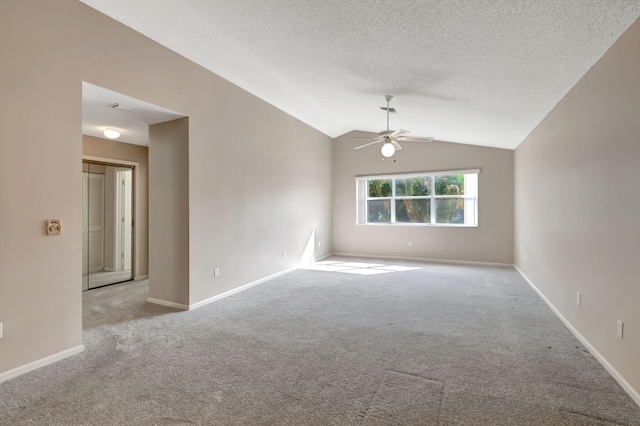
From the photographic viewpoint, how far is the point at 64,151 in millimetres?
2607

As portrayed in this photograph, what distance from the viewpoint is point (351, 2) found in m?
2.32

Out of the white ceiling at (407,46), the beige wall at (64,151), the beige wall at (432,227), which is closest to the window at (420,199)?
the beige wall at (432,227)

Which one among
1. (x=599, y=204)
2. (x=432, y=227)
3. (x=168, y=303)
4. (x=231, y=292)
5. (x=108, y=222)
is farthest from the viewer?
(x=432, y=227)

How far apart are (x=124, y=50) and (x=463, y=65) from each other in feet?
10.7

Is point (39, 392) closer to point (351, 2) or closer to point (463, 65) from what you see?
point (351, 2)

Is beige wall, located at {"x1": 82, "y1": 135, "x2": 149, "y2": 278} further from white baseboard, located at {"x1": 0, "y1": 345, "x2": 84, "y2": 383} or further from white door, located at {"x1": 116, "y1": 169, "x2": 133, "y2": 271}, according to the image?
white baseboard, located at {"x1": 0, "y1": 345, "x2": 84, "y2": 383}

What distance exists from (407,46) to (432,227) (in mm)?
5095

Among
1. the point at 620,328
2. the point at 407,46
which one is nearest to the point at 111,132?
the point at 407,46

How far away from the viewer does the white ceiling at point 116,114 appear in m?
3.05

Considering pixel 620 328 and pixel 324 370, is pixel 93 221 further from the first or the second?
pixel 620 328

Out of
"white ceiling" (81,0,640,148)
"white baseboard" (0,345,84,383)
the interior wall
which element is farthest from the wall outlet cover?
"white ceiling" (81,0,640,148)

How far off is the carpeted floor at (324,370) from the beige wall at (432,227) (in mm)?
2871

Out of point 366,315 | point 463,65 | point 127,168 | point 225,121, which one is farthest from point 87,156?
point 463,65

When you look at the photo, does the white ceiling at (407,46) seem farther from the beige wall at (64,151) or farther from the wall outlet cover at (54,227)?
the wall outlet cover at (54,227)
